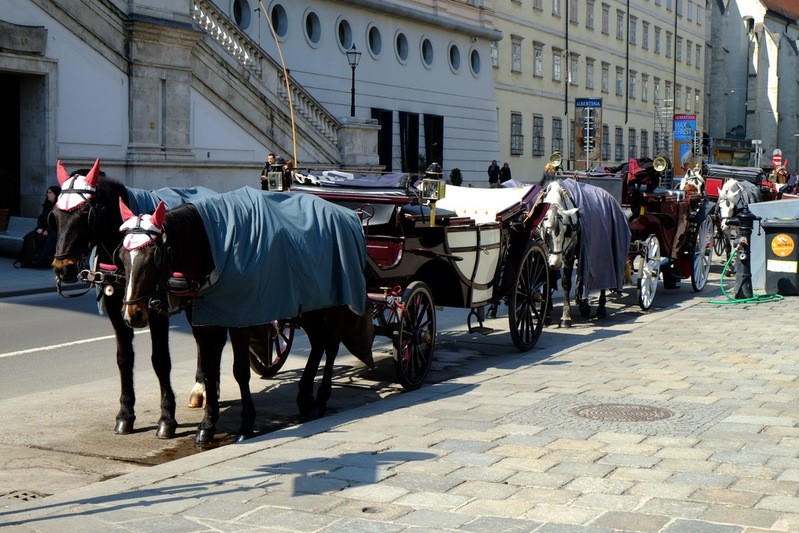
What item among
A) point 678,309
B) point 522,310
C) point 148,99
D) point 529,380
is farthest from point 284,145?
point 529,380

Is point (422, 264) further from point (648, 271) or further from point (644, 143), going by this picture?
point (644, 143)

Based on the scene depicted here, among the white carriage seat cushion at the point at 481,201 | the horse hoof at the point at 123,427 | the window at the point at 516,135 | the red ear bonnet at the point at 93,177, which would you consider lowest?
the horse hoof at the point at 123,427

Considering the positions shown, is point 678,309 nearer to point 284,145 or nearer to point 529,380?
point 529,380

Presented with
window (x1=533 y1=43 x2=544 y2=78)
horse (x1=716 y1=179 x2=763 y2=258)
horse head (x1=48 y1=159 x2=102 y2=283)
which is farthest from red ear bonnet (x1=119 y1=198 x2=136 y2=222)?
window (x1=533 y1=43 x2=544 y2=78)

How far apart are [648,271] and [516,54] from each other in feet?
124

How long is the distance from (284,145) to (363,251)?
20471mm

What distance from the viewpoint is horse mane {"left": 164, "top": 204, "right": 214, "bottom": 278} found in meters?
7.64

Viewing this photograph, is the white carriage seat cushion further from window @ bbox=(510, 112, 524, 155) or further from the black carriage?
window @ bbox=(510, 112, 524, 155)

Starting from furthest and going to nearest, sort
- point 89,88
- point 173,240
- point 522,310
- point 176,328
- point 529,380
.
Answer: point 89,88 → point 176,328 → point 522,310 → point 529,380 → point 173,240

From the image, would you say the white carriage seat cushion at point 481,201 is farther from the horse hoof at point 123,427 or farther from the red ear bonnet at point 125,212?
the red ear bonnet at point 125,212

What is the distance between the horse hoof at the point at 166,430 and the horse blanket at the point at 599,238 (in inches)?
276

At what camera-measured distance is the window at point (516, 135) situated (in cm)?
5262

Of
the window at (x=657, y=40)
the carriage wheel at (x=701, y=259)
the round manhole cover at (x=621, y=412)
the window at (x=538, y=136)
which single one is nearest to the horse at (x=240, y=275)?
the round manhole cover at (x=621, y=412)

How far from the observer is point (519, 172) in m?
53.2
